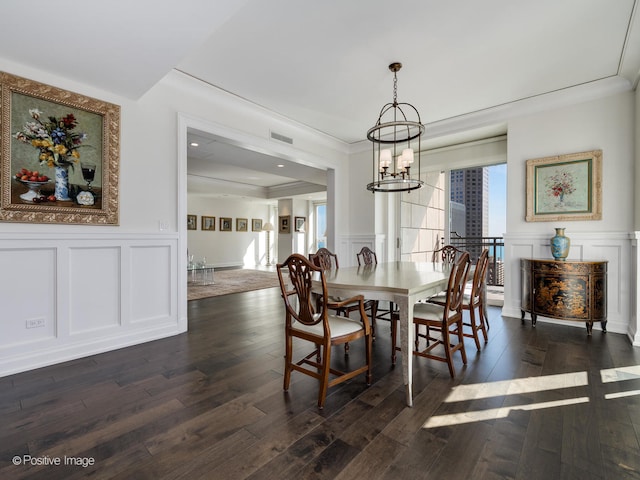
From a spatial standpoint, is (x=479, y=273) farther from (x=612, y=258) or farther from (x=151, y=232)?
(x=151, y=232)

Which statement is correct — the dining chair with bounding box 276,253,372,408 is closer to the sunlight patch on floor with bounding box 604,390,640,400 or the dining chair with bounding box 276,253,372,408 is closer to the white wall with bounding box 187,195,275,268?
the sunlight patch on floor with bounding box 604,390,640,400

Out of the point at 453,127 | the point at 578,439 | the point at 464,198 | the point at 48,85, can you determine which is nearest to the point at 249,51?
the point at 48,85

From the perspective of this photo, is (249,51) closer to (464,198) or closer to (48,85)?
(48,85)

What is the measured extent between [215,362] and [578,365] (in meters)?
2.99

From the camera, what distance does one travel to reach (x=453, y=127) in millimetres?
4652

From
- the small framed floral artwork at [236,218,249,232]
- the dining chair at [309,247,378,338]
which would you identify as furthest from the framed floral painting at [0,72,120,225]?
the small framed floral artwork at [236,218,249,232]

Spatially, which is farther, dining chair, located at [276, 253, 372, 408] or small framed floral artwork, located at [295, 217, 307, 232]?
small framed floral artwork, located at [295, 217, 307, 232]

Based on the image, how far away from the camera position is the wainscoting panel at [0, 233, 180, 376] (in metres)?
2.45

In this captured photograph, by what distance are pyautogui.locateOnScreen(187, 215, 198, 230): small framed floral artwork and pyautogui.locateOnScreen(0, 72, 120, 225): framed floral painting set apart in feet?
25.0

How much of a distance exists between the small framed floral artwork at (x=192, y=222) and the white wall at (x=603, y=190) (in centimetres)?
908

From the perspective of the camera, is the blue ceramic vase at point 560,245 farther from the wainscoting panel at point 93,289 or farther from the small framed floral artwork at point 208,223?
the small framed floral artwork at point 208,223

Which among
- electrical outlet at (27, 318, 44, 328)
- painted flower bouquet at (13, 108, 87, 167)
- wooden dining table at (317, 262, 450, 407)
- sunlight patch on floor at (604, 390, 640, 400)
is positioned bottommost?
sunlight patch on floor at (604, 390, 640, 400)

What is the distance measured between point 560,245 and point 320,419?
3390mm

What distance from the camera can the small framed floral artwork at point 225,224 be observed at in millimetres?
11141
